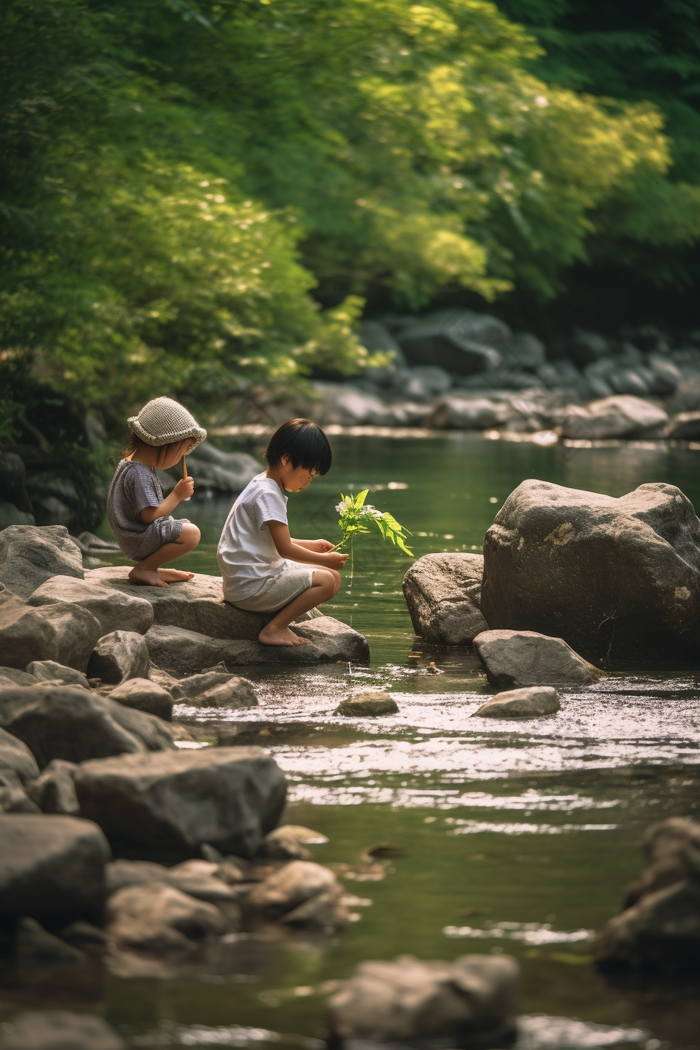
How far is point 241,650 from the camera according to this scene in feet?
23.7

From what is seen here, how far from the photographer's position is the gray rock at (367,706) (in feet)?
19.5

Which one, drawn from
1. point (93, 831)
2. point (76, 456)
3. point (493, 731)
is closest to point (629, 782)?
point (493, 731)

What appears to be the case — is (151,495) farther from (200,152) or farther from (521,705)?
(200,152)

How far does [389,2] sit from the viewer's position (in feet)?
57.3

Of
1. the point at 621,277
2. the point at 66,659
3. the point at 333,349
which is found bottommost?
the point at 621,277

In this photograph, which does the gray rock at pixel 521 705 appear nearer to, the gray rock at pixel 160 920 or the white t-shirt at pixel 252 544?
the white t-shirt at pixel 252 544

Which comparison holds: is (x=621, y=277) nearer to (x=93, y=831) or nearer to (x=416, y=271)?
(x=416, y=271)

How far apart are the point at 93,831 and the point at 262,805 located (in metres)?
0.68

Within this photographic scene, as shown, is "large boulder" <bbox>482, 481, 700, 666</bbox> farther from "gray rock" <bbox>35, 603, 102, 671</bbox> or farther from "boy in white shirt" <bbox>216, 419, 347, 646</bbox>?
"gray rock" <bbox>35, 603, 102, 671</bbox>

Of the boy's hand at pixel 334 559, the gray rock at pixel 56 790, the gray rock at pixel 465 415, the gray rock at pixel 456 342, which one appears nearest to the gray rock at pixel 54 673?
the gray rock at pixel 56 790

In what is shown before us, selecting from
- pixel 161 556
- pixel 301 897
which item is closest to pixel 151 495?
pixel 161 556

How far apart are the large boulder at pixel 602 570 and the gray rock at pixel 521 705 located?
1.39 meters

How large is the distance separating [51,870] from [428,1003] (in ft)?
3.46

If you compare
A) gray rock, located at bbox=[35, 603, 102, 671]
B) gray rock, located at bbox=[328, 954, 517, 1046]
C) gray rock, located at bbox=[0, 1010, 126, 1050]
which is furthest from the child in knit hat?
gray rock, located at bbox=[0, 1010, 126, 1050]
